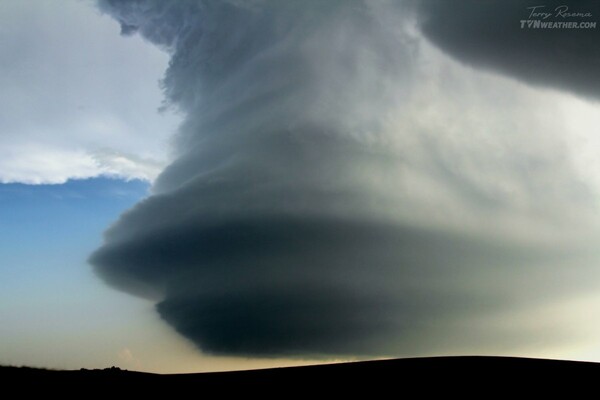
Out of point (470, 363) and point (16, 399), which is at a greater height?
point (470, 363)

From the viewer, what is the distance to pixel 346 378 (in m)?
37.0

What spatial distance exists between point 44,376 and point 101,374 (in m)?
3.97

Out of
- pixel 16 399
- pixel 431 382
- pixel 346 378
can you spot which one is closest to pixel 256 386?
pixel 346 378

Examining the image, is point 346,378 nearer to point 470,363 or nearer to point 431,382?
point 431,382

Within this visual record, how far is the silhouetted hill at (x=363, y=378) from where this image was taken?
110ft

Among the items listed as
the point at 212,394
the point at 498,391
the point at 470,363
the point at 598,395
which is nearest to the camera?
the point at 598,395

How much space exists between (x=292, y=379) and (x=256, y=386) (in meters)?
2.89

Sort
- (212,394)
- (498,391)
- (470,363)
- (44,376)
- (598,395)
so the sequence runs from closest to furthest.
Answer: (598,395) → (498,391) → (212,394) → (44,376) → (470,363)

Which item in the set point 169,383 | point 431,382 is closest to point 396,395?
point 431,382

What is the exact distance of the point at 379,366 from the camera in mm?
40344

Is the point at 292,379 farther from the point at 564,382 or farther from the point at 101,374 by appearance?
the point at 564,382

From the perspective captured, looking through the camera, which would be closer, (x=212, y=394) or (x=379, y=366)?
(x=212, y=394)

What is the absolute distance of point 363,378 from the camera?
36812 mm

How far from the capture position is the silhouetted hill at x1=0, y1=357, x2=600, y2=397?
33469mm
